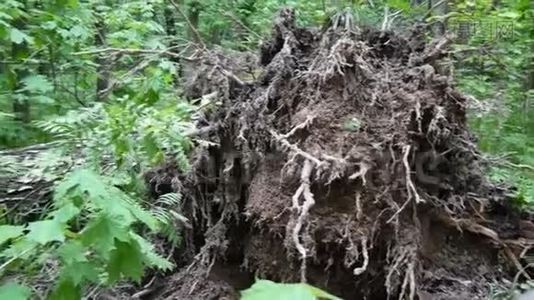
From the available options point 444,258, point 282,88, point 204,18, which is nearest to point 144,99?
point 282,88

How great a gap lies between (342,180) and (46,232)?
5.02 ft

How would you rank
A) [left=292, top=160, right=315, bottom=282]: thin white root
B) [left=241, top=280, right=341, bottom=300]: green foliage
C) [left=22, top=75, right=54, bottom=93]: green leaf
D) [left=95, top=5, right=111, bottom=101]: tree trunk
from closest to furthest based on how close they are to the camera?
1. [left=241, top=280, right=341, bottom=300]: green foliage
2. [left=292, top=160, right=315, bottom=282]: thin white root
3. [left=22, top=75, right=54, bottom=93]: green leaf
4. [left=95, top=5, right=111, bottom=101]: tree trunk

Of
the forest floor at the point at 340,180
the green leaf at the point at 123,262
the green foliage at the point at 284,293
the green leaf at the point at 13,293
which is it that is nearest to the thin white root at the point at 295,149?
the forest floor at the point at 340,180

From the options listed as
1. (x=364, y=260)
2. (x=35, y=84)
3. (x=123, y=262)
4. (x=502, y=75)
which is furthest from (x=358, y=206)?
(x=502, y=75)

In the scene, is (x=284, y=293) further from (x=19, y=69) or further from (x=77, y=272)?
(x=19, y=69)

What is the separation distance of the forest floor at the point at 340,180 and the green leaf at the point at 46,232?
3.83ft

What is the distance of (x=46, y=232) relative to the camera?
7.01ft

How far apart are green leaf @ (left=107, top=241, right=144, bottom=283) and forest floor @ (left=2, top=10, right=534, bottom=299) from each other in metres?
0.84

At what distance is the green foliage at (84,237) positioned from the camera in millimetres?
2193

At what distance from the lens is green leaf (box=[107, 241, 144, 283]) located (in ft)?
7.78

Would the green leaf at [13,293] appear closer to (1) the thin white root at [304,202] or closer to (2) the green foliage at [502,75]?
(1) the thin white root at [304,202]

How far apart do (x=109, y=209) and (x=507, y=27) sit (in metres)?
5.14

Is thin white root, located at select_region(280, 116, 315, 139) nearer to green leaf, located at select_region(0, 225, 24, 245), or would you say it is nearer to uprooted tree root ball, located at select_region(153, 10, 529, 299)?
uprooted tree root ball, located at select_region(153, 10, 529, 299)

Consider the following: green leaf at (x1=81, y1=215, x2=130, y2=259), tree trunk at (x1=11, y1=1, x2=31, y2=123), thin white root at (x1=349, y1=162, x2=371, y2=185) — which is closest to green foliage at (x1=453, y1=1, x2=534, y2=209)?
thin white root at (x1=349, y1=162, x2=371, y2=185)
